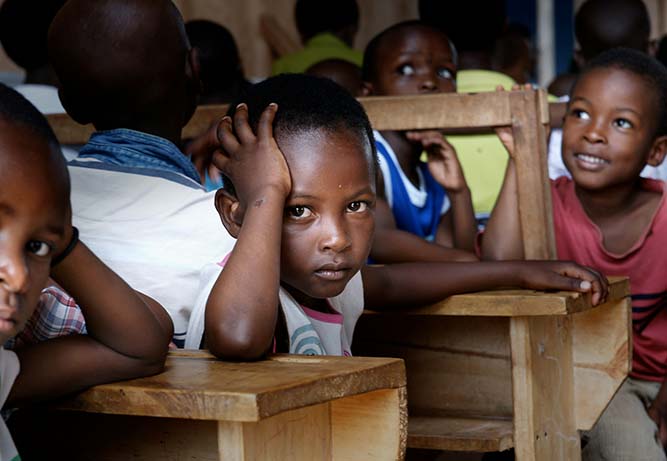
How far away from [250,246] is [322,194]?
16 cm

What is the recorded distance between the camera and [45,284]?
1.26 m

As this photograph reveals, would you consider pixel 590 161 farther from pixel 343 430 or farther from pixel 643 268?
pixel 343 430

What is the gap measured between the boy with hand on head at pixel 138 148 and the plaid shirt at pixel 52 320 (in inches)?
10.3

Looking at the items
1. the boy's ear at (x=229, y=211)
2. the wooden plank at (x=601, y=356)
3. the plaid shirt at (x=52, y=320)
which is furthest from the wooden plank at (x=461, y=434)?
the plaid shirt at (x=52, y=320)

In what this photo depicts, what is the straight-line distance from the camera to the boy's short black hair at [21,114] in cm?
121

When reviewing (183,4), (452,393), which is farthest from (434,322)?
(183,4)

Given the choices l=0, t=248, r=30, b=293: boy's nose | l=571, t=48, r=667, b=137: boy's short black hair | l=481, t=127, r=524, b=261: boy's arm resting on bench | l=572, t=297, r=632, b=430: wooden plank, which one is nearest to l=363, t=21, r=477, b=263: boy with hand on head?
l=481, t=127, r=524, b=261: boy's arm resting on bench

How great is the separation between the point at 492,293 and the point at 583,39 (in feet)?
9.68

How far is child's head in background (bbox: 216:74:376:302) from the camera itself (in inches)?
68.4

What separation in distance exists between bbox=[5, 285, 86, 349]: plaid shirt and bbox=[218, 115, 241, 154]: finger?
391 millimetres

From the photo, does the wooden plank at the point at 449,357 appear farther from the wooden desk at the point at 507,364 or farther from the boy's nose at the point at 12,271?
the boy's nose at the point at 12,271

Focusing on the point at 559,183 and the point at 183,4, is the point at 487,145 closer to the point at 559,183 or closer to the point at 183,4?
the point at 559,183

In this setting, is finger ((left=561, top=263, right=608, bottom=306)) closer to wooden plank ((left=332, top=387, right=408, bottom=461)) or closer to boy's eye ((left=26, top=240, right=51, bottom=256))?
wooden plank ((left=332, top=387, right=408, bottom=461))

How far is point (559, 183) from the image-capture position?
9.86 ft
